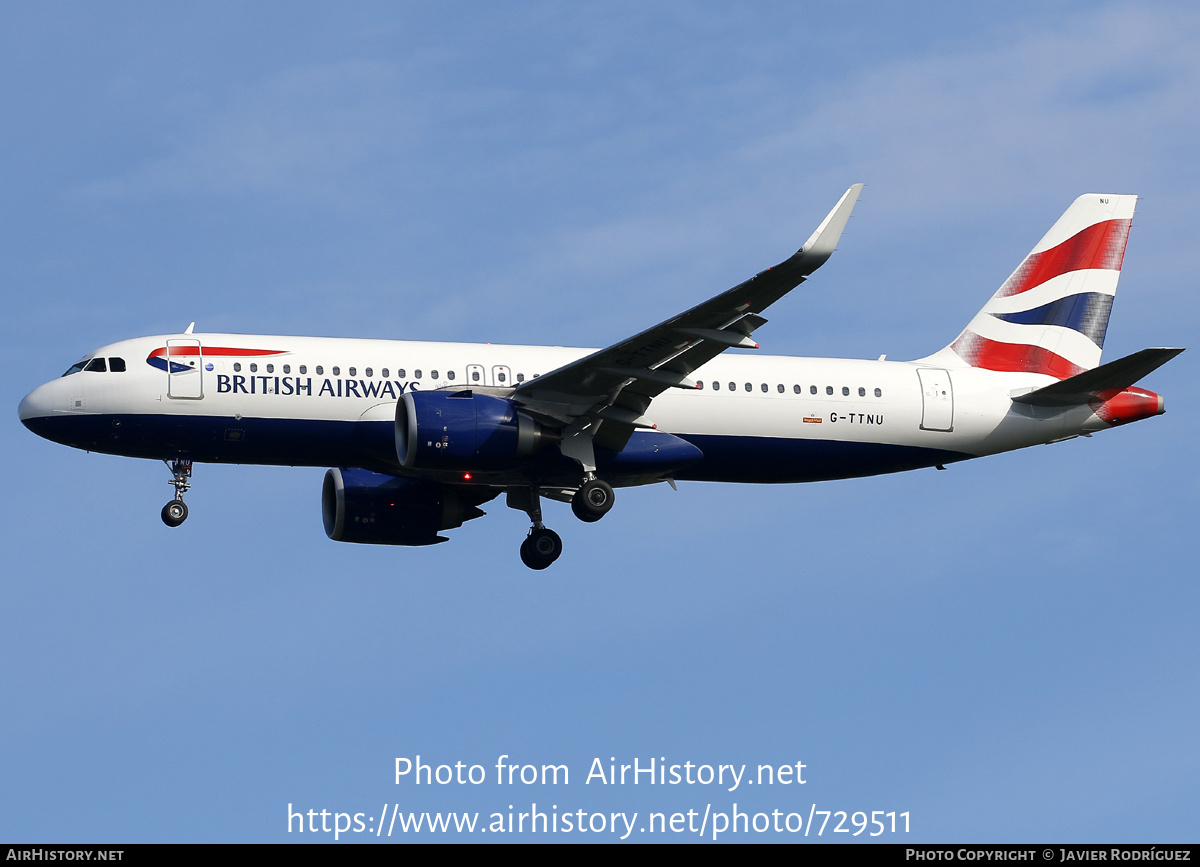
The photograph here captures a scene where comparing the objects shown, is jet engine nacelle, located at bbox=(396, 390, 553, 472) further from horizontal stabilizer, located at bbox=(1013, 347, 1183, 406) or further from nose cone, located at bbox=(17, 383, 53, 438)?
horizontal stabilizer, located at bbox=(1013, 347, 1183, 406)

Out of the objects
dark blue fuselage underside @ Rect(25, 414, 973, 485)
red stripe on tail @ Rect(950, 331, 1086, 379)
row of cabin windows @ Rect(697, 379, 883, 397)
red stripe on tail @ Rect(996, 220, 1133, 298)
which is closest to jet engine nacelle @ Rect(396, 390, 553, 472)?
dark blue fuselage underside @ Rect(25, 414, 973, 485)

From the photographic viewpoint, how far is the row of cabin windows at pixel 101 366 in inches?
1446

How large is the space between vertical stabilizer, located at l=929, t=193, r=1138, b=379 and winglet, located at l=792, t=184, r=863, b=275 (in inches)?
482

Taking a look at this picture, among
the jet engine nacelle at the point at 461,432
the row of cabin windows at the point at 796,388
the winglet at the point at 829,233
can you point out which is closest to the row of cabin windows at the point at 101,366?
the jet engine nacelle at the point at 461,432

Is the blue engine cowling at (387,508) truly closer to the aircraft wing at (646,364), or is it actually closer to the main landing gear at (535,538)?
the main landing gear at (535,538)

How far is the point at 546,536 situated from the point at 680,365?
6387mm

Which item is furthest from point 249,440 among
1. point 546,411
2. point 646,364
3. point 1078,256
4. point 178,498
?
point 1078,256

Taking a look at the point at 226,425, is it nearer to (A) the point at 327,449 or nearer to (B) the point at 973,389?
(A) the point at 327,449

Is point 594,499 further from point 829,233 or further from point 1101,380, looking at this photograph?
point 1101,380

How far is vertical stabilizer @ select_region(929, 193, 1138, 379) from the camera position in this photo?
42656 mm

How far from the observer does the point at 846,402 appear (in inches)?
1565

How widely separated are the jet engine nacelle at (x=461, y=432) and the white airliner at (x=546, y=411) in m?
0.04

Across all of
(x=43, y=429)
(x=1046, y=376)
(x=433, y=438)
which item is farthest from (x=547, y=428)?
(x=1046, y=376)

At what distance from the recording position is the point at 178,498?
3741 cm
